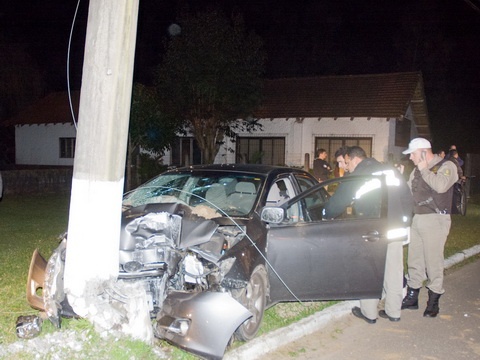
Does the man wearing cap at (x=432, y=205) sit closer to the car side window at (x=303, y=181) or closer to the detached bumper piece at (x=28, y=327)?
the car side window at (x=303, y=181)

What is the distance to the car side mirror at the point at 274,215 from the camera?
457cm

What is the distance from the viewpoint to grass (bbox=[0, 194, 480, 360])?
13.7 ft

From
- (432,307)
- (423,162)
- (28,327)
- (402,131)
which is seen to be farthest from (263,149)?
(28,327)

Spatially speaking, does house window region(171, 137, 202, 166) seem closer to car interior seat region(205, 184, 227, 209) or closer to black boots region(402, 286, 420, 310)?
car interior seat region(205, 184, 227, 209)

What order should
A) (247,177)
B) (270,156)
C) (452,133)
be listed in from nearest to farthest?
(247,177), (270,156), (452,133)

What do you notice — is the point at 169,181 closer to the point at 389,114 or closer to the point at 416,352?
the point at 416,352

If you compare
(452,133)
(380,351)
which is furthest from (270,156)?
(380,351)

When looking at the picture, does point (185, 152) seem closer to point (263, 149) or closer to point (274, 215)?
point (263, 149)

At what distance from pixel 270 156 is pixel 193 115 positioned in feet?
18.1

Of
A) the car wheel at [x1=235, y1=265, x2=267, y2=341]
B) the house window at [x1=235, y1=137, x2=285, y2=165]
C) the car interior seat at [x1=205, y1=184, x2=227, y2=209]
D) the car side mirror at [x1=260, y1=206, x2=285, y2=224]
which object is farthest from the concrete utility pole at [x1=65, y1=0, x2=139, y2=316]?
the house window at [x1=235, y1=137, x2=285, y2=165]

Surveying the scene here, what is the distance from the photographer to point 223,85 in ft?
57.1

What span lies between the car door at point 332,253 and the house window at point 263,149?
657 inches

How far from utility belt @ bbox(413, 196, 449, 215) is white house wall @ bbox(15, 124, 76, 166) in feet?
78.9

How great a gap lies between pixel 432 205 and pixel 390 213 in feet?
2.61
